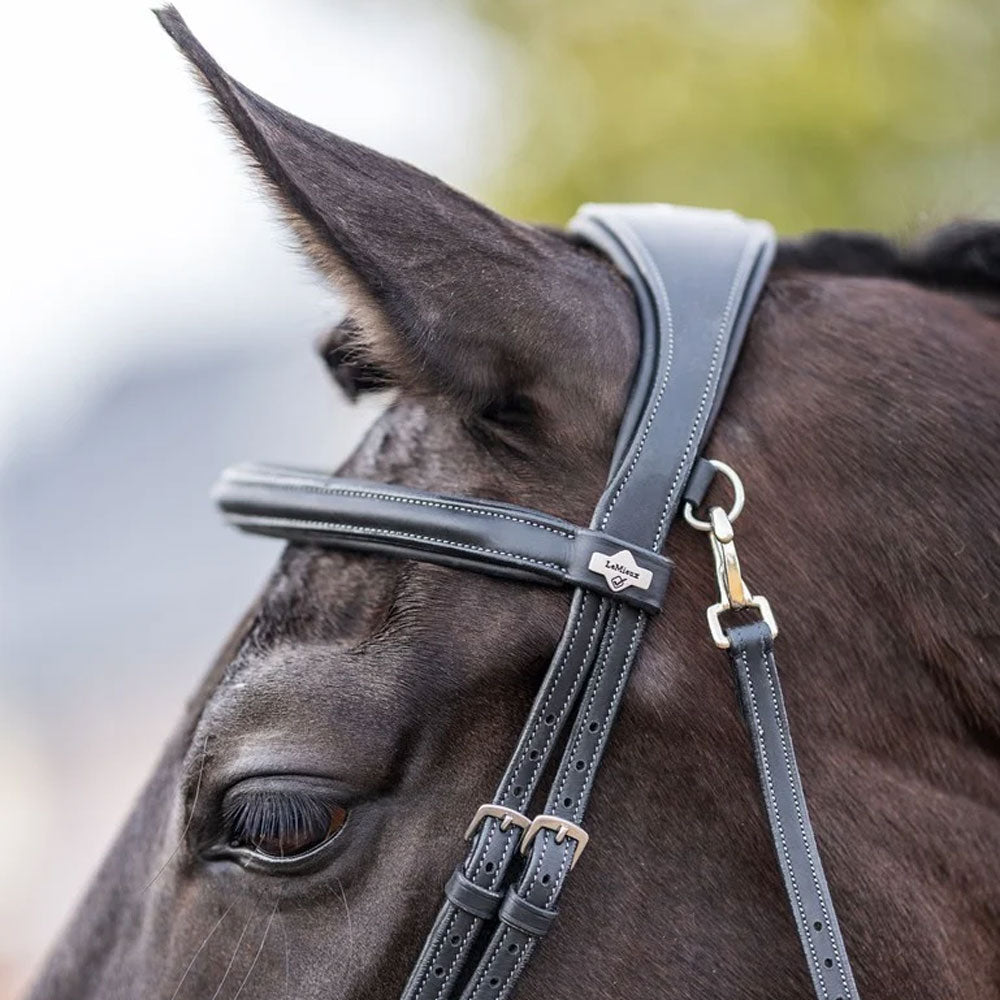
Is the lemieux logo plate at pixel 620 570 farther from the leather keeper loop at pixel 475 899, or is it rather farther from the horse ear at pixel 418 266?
the leather keeper loop at pixel 475 899

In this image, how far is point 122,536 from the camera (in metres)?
16.1

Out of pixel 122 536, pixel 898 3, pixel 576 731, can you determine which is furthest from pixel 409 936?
pixel 122 536

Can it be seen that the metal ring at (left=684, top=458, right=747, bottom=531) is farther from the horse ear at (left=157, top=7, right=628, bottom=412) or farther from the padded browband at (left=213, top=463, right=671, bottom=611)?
the horse ear at (left=157, top=7, right=628, bottom=412)

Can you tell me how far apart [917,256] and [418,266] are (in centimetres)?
109

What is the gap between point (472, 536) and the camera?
1.63 meters

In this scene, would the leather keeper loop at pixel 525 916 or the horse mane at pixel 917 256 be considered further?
the horse mane at pixel 917 256

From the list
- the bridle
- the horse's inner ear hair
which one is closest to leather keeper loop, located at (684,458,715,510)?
the bridle

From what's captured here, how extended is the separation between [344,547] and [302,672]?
0.20m

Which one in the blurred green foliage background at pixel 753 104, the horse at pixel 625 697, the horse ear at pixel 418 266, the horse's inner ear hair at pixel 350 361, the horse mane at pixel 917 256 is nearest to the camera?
the horse ear at pixel 418 266

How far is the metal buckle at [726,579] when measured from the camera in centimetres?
158

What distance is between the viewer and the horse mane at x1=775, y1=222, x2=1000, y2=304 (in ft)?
6.97

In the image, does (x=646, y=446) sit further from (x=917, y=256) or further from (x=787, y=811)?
(x=917, y=256)

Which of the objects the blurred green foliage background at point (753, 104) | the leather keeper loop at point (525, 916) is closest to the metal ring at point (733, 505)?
the leather keeper loop at point (525, 916)

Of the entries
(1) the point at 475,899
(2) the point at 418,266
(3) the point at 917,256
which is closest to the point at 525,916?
(1) the point at 475,899
